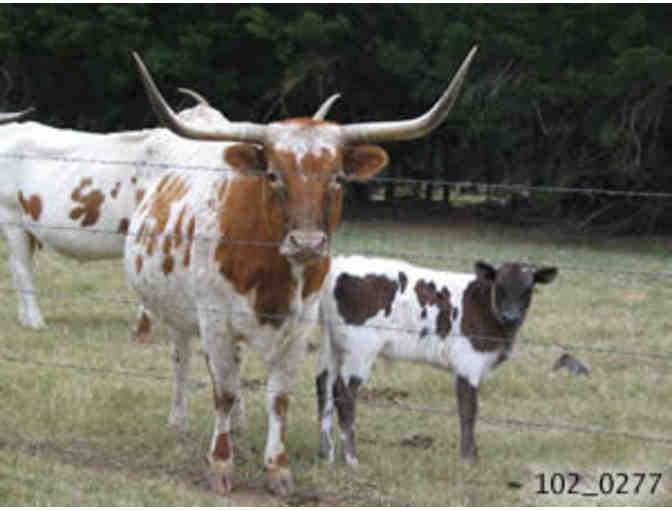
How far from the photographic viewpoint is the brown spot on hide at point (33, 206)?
9125 millimetres

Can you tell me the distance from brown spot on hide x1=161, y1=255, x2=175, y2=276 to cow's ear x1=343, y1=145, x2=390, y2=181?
44.7 inches

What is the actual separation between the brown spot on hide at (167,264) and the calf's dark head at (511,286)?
72.8 inches

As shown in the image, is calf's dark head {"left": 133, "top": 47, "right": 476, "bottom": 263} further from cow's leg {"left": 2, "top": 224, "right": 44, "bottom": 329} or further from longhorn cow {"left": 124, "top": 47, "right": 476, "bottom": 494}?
cow's leg {"left": 2, "top": 224, "right": 44, "bottom": 329}

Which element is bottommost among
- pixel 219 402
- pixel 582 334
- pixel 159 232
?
pixel 582 334

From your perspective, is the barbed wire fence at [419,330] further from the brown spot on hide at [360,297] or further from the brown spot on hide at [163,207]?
the brown spot on hide at [360,297]

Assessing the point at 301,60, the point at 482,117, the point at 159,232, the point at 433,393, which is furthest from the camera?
the point at 301,60

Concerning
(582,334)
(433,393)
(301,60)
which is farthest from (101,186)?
(301,60)

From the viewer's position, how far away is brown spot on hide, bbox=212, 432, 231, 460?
214 inches

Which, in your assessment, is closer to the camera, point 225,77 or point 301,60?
point 301,60

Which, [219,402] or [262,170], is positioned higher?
[262,170]

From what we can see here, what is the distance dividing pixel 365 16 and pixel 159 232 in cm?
1597

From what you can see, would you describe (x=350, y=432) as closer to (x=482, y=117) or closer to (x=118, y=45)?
(x=482, y=117)

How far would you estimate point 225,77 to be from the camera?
70.1 ft

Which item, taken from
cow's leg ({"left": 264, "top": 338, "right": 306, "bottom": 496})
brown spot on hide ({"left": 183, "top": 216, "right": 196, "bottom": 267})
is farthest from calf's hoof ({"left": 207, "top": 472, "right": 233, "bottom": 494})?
brown spot on hide ({"left": 183, "top": 216, "right": 196, "bottom": 267})
